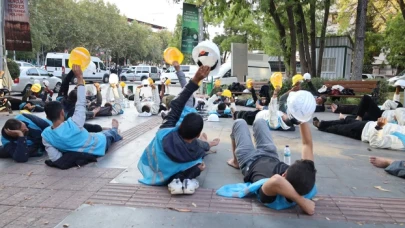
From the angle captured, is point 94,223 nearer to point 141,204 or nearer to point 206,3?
point 141,204

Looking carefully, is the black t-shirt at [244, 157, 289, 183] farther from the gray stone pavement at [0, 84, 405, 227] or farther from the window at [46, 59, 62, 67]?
the window at [46, 59, 62, 67]

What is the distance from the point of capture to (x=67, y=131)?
4.84 metres

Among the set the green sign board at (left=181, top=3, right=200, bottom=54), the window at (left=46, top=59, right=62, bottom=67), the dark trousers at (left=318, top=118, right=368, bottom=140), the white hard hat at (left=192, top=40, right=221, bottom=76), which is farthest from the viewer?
the window at (left=46, top=59, right=62, bottom=67)

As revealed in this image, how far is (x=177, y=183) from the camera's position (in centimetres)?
395

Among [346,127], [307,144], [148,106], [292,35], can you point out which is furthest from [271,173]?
[292,35]

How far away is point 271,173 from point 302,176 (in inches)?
25.4

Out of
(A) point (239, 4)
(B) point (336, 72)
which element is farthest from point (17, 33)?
(B) point (336, 72)

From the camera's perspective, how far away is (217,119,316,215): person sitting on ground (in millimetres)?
3227

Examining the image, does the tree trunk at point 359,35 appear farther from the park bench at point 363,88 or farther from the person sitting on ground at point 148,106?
the person sitting on ground at point 148,106

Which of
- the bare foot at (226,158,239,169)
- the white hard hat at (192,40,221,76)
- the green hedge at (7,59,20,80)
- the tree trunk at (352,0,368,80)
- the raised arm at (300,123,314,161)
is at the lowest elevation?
the bare foot at (226,158,239,169)

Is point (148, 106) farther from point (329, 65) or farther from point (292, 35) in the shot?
point (329, 65)

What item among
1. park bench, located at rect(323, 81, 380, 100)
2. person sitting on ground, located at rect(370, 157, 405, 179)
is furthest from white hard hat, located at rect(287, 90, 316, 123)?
park bench, located at rect(323, 81, 380, 100)

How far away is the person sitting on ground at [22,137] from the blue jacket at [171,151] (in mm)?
2153

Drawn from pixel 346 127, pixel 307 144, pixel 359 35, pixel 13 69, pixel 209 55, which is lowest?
pixel 346 127
